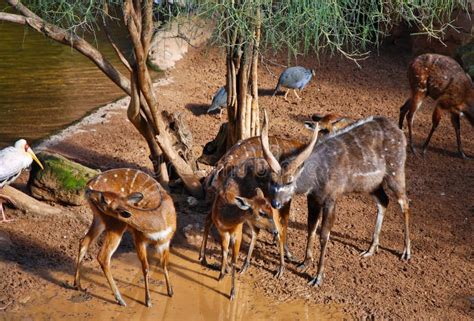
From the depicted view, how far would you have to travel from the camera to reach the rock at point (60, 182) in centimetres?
725

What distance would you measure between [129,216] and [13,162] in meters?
2.07

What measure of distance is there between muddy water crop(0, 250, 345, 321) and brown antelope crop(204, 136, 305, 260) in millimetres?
707

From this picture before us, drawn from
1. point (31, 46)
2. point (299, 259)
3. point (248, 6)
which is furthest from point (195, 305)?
point (31, 46)

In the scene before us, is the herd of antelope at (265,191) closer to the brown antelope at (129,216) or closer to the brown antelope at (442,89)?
the brown antelope at (129,216)

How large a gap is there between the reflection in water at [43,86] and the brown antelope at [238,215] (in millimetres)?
4240

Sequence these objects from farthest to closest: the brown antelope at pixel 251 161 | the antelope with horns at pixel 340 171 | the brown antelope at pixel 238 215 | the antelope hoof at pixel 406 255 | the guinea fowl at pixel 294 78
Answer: the guinea fowl at pixel 294 78
the antelope hoof at pixel 406 255
the brown antelope at pixel 251 161
the antelope with horns at pixel 340 171
the brown antelope at pixel 238 215

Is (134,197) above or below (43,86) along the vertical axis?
above

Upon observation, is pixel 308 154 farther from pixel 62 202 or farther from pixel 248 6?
pixel 62 202

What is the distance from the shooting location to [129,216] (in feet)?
18.9

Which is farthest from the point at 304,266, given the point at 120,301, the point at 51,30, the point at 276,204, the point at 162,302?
the point at 51,30

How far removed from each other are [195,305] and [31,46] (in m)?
10.1

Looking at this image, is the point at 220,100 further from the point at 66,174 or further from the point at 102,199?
the point at 102,199

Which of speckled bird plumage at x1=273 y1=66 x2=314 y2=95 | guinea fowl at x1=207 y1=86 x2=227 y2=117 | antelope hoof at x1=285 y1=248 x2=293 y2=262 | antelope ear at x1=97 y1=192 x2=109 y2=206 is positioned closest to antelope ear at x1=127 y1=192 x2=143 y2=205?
antelope ear at x1=97 y1=192 x2=109 y2=206

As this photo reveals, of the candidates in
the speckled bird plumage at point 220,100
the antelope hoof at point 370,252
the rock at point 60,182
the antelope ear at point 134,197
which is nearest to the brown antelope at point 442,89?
the speckled bird plumage at point 220,100
